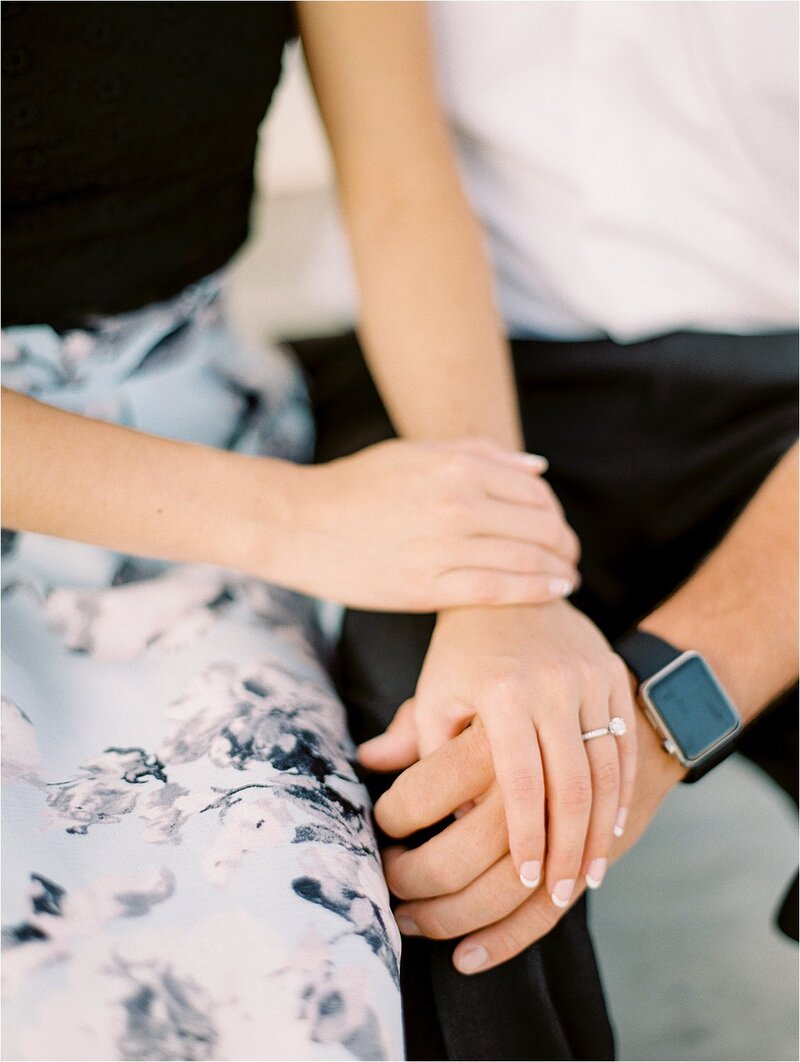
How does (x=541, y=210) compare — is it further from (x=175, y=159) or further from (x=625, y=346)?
(x=175, y=159)

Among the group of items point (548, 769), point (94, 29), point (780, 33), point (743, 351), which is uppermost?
point (94, 29)

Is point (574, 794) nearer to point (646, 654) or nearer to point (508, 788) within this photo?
point (508, 788)

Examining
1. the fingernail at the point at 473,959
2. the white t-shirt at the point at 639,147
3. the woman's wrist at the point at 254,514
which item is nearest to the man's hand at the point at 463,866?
the fingernail at the point at 473,959

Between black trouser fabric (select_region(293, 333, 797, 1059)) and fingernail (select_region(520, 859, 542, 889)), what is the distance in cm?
17

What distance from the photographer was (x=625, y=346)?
3.11ft

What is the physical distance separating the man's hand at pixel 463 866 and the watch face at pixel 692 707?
0.54 ft

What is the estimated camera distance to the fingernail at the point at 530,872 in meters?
0.65

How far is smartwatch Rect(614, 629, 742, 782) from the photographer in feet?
2.44

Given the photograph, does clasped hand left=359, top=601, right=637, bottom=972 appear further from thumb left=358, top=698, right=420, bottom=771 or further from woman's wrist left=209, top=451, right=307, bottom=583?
woman's wrist left=209, top=451, right=307, bottom=583

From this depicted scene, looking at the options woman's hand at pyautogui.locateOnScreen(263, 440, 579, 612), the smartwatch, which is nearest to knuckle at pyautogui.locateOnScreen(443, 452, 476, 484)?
woman's hand at pyautogui.locateOnScreen(263, 440, 579, 612)

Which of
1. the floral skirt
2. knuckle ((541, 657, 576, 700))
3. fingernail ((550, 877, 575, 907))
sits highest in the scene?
the floral skirt

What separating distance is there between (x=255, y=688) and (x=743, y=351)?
0.60 m

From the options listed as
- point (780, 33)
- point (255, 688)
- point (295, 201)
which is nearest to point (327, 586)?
point (255, 688)

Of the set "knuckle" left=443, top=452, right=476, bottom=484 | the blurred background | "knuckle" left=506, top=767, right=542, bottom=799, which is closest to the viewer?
"knuckle" left=506, top=767, right=542, bottom=799
